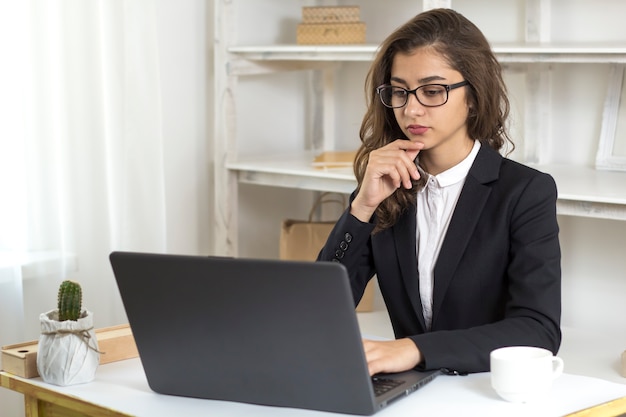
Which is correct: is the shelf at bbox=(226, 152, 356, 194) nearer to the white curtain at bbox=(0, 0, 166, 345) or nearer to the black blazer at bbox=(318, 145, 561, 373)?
the white curtain at bbox=(0, 0, 166, 345)

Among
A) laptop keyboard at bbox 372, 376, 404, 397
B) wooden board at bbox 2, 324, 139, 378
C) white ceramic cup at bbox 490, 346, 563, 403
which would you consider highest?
white ceramic cup at bbox 490, 346, 563, 403

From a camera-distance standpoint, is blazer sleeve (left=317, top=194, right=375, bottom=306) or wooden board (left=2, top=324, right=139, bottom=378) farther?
blazer sleeve (left=317, top=194, right=375, bottom=306)

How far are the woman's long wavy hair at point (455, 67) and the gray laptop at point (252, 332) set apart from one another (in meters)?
0.50

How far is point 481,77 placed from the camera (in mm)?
1893

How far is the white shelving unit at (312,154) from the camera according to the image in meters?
2.47

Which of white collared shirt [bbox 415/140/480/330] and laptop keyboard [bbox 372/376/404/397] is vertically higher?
white collared shirt [bbox 415/140/480/330]

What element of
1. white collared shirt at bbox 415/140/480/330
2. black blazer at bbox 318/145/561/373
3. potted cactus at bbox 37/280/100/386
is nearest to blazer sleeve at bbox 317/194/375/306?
black blazer at bbox 318/145/561/373

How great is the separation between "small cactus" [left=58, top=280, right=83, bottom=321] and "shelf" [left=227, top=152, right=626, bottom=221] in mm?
1237

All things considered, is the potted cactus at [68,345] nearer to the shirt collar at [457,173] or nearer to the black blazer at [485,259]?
the black blazer at [485,259]

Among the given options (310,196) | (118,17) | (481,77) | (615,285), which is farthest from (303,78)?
(481,77)

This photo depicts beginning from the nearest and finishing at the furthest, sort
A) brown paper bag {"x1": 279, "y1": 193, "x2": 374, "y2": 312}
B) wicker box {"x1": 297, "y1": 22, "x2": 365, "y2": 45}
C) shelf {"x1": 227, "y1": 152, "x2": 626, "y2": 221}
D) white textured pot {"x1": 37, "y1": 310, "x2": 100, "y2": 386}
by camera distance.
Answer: white textured pot {"x1": 37, "y1": 310, "x2": 100, "y2": 386}, shelf {"x1": 227, "y1": 152, "x2": 626, "y2": 221}, wicker box {"x1": 297, "y1": 22, "x2": 365, "y2": 45}, brown paper bag {"x1": 279, "y1": 193, "x2": 374, "y2": 312}

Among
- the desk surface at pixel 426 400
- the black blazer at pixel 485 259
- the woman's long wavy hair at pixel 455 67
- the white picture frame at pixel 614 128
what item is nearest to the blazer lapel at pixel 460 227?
the black blazer at pixel 485 259

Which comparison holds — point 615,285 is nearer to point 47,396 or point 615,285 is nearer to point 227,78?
point 227,78

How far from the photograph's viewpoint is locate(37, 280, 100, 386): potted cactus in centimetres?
159
